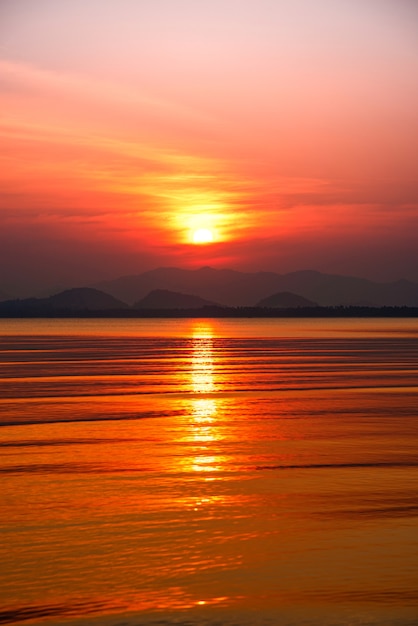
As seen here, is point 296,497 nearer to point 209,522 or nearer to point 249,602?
point 209,522

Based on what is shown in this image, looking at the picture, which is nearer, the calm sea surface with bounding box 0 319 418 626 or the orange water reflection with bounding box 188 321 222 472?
the calm sea surface with bounding box 0 319 418 626

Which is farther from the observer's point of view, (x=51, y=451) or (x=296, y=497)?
(x=51, y=451)

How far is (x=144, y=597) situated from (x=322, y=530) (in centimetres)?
415

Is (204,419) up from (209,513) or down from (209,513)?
up

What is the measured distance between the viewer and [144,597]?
12.1 meters

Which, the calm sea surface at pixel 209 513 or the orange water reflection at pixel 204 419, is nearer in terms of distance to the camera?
the calm sea surface at pixel 209 513

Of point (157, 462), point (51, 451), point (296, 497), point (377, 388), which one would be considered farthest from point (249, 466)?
point (377, 388)

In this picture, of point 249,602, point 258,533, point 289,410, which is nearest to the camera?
point 249,602

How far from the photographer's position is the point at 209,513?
54.5 ft

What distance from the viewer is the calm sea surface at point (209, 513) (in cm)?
1199

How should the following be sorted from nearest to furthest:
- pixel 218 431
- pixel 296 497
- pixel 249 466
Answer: pixel 296 497 < pixel 249 466 < pixel 218 431

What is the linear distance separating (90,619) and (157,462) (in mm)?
10388

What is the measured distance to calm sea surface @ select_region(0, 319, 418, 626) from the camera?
11992 mm

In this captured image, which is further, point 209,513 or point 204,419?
point 204,419
